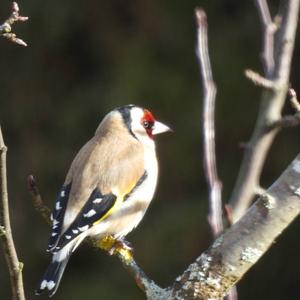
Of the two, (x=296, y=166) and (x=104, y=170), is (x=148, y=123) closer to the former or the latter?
(x=104, y=170)

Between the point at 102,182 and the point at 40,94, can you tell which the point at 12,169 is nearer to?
the point at 40,94

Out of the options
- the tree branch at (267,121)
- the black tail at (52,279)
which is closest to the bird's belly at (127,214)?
the black tail at (52,279)

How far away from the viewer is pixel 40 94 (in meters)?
5.45

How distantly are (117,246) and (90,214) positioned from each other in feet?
0.46

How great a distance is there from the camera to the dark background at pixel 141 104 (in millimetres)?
4992

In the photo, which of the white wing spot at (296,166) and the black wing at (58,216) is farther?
the black wing at (58,216)

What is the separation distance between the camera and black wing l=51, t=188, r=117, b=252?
2.72 m

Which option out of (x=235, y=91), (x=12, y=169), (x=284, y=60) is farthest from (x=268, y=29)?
(x=12, y=169)

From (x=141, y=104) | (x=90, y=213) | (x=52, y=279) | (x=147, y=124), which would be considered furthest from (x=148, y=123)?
(x=141, y=104)

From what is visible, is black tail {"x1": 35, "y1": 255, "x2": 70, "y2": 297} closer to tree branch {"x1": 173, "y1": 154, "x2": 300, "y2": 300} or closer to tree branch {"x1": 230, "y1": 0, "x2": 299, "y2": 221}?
tree branch {"x1": 230, "y1": 0, "x2": 299, "y2": 221}

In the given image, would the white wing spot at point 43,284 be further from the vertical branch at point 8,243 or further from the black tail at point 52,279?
the vertical branch at point 8,243

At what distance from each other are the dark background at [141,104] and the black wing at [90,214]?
209 centimetres

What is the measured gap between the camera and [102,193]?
Result: 9.49 ft

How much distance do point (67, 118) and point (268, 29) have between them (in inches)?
108
